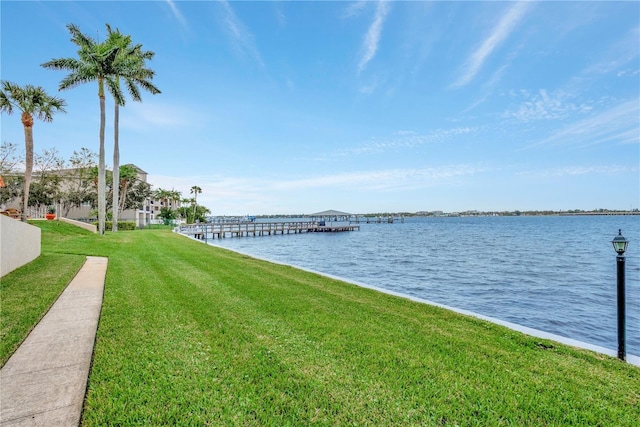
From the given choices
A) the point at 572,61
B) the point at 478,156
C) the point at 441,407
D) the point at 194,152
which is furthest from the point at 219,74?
the point at 478,156

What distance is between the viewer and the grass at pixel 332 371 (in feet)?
8.63

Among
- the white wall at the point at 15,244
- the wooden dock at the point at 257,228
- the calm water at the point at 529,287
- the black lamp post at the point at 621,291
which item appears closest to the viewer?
the black lamp post at the point at 621,291

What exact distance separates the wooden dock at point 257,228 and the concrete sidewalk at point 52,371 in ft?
124

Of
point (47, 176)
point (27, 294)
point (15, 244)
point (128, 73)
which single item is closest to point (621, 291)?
point (27, 294)

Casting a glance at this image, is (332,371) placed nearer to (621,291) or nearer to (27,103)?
(621,291)

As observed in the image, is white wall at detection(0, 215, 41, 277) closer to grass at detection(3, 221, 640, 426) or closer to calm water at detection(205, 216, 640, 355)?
grass at detection(3, 221, 640, 426)

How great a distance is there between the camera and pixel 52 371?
312cm

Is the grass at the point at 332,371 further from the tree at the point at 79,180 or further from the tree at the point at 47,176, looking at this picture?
the tree at the point at 47,176

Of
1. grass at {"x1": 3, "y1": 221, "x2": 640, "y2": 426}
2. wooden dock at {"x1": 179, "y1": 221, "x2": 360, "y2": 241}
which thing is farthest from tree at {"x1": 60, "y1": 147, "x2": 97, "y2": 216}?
grass at {"x1": 3, "y1": 221, "x2": 640, "y2": 426}

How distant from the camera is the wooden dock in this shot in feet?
147

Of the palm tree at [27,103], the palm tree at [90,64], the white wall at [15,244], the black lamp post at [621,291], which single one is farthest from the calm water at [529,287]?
the palm tree at [90,64]

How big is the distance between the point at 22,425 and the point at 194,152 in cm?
2802

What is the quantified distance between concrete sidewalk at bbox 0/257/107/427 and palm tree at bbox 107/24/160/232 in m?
21.5

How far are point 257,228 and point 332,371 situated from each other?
4911 centimetres
